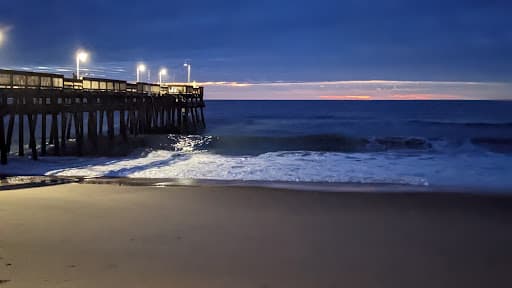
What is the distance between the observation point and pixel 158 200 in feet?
36.3

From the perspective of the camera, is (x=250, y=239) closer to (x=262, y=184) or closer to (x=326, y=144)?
(x=262, y=184)

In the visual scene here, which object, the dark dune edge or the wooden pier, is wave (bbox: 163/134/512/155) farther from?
the dark dune edge

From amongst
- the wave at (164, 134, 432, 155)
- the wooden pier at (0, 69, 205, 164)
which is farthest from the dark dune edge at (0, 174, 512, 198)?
the wave at (164, 134, 432, 155)

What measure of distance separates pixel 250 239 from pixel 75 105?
17.6 metres

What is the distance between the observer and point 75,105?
23.5 meters

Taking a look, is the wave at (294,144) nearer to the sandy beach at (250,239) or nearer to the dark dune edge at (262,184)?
the dark dune edge at (262,184)

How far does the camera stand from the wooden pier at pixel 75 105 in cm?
1830

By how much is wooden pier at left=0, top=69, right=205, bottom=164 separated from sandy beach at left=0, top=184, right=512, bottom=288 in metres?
7.47

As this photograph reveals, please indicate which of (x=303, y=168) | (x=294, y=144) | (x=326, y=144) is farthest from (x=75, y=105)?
(x=326, y=144)

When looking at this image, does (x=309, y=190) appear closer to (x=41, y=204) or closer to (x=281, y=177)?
(x=281, y=177)

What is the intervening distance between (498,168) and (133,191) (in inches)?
466

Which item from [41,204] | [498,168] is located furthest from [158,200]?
[498,168]

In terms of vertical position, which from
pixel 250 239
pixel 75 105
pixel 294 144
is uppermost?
pixel 75 105

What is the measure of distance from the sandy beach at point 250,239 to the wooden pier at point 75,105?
747 cm
